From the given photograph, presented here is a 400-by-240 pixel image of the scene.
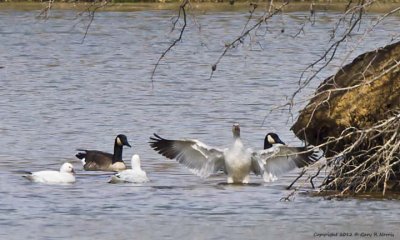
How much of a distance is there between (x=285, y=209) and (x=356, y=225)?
1034 mm

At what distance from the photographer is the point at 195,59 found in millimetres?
29047

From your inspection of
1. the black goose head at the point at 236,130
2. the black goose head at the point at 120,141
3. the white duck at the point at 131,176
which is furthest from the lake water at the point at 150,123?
the black goose head at the point at 236,130

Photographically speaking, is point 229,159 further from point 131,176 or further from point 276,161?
point 131,176

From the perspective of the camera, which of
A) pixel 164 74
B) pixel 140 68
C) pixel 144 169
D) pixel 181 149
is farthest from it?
pixel 140 68

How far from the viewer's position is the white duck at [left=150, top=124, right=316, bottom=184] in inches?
527

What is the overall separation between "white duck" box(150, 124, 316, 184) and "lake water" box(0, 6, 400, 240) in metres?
0.15

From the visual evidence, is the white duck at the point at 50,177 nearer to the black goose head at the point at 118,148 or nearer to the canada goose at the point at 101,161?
the canada goose at the point at 101,161

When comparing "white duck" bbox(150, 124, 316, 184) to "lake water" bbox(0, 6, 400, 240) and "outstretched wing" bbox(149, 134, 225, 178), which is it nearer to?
"outstretched wing" bbox(149, 134, 225, 178)

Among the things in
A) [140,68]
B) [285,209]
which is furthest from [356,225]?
[140,68]

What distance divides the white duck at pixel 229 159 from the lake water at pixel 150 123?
0.50 feet

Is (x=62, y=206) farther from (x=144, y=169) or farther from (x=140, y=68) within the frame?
(x=140, y=68)

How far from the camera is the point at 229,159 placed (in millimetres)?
13516

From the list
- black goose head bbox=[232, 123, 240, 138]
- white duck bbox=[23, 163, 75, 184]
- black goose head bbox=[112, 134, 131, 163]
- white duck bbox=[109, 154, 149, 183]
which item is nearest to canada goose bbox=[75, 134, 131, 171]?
black goose head bbox=[112, 134, 131, 163]

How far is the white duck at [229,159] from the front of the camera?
43.9 ft
